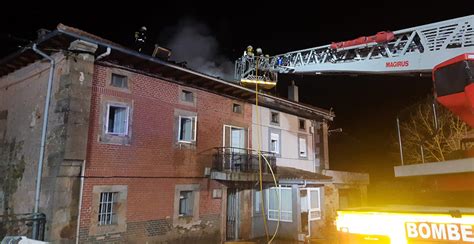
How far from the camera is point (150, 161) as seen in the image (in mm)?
12891

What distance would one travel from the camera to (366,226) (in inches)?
178

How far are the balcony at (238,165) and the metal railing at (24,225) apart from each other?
6.83 meters

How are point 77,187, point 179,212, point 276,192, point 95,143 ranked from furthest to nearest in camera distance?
point 276,192, point 179,212, point 95,143, point 77,187

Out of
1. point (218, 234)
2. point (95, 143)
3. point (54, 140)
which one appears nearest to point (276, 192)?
point (218, 234)

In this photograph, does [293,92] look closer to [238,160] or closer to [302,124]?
[302,124]

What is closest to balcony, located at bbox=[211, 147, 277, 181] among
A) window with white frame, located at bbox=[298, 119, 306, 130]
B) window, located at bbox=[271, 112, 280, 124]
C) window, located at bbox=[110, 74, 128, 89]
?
window, located at bbox=[271, 112, 280, 124]

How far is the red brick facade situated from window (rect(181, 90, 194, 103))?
0.23 meters

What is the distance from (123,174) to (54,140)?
8.38 feet

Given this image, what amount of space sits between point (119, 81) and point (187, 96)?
129 inches

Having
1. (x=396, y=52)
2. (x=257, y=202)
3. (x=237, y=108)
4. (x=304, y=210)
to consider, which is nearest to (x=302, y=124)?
(x=237, y=108)

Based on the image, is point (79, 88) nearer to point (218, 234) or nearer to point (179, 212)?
point (179, 212)

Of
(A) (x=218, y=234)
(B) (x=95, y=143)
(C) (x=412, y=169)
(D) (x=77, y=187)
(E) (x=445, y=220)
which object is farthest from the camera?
(A) (x=218, y=234)

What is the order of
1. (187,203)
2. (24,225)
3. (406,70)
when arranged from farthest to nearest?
1. (187,203)
2. (24,225)
3. (406,70)

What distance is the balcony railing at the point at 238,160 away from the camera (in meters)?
15.4
